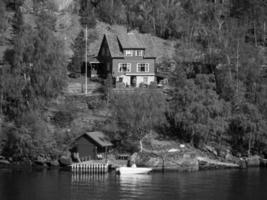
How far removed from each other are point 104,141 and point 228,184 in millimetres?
22338

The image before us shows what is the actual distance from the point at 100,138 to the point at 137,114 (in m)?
5.98

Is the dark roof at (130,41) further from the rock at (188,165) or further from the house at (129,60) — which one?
the rock at (188,165)

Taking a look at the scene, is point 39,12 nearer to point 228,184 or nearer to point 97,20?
point 97,20

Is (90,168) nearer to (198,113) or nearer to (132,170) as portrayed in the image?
(132,170)

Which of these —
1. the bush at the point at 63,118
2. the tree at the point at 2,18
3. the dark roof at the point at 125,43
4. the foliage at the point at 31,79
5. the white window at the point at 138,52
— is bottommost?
the bush at the point at 63,118

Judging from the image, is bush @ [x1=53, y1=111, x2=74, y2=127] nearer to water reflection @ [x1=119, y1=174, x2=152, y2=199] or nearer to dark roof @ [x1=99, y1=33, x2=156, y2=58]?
dark roof @ [x1=99, y1=33, x2=156, y2=58]

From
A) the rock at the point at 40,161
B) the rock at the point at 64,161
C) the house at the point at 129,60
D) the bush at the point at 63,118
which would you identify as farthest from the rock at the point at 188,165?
the house at the point at 129,60

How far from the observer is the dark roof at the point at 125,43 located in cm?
12625

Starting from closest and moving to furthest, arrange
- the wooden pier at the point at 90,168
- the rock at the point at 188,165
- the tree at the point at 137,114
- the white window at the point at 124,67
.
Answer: the wooden pier at the point at 90,168, the rock at the point at 188,165, the tree at the point at 137,114, the white window at the point at 124,67

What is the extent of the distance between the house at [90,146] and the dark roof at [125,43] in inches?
1160

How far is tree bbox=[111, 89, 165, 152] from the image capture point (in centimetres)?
10038

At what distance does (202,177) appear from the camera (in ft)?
290

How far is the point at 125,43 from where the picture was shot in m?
127

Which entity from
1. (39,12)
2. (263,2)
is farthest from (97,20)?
(263,2)
